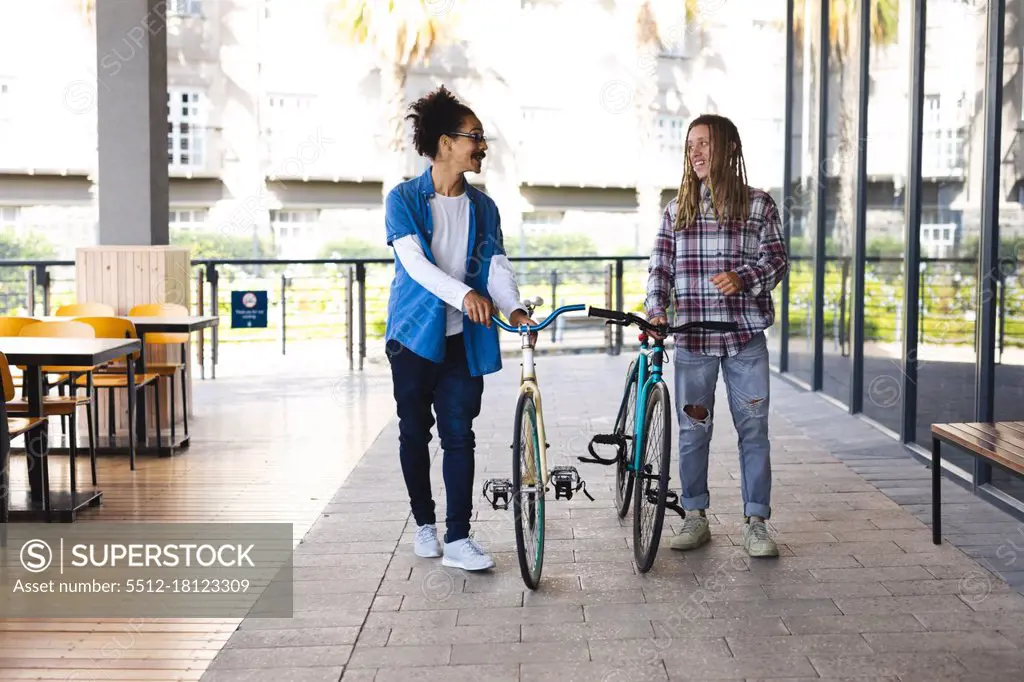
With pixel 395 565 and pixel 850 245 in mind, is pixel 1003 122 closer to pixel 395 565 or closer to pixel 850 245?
pixel 850 245

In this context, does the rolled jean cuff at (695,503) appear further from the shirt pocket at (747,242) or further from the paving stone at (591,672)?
the paving stone at (591,672)

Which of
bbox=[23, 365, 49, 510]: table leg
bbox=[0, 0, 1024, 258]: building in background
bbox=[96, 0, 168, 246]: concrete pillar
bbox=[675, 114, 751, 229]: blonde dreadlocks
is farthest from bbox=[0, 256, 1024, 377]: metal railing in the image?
bbox=[0, 0, 1024, 258]: building in background

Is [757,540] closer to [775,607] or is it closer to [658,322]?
[775,607]

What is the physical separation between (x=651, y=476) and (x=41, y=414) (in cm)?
241

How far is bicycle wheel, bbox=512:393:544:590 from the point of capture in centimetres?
343

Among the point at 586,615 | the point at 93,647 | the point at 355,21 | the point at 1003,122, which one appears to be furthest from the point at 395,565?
the point at 355,21

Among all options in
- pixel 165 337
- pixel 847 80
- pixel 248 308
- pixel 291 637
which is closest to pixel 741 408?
pixel 291 637

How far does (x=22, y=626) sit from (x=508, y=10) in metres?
23.3

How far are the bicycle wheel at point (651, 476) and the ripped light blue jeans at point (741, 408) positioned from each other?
19 cm

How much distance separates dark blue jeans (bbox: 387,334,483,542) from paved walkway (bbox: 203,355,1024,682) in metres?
0.25

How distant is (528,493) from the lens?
3508 millimetres

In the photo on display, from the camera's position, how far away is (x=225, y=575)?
3.79 metres

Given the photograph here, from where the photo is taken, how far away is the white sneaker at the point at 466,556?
148 inches

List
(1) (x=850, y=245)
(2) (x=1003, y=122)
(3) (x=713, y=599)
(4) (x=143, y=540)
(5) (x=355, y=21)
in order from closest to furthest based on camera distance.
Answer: (3) (x=713, y=599), (4) (x=143, y=540), (2) (x=1003, y=122), (1) (x=850, y=245), (5) (x=355, y=21)
